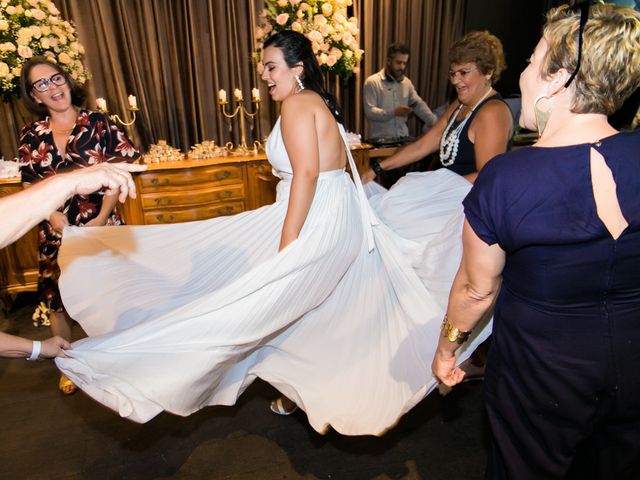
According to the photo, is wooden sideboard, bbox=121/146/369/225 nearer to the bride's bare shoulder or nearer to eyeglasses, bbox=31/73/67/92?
eyeglasses, bbox=31/73/67/92

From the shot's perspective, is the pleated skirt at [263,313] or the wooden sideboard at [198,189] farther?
the wooden sideboard at [198,189]

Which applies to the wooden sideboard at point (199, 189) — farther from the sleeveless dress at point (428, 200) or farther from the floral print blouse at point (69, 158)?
the sleeveless dress at point (428, 200)

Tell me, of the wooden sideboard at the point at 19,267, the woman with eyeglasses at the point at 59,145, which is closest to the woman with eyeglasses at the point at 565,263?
the woman with eyeglasses at the point at 59,145

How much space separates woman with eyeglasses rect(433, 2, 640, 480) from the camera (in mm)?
1029

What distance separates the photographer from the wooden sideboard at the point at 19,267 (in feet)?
11.8

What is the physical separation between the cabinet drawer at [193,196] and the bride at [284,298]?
160 cm

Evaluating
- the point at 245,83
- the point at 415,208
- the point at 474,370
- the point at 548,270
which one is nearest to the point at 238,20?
the point at 245,83

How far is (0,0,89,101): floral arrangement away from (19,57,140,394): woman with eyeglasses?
0.67 metres

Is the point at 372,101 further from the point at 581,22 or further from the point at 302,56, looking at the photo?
the point at 581,22

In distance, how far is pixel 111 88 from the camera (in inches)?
173

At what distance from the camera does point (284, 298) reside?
1.89m

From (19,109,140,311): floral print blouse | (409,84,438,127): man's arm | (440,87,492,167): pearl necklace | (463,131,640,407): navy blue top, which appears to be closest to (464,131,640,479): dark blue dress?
(463,131,640,407): navy blue top

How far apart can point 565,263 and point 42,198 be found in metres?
1.28

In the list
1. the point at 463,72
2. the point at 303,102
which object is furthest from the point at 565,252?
the point at 463,72
